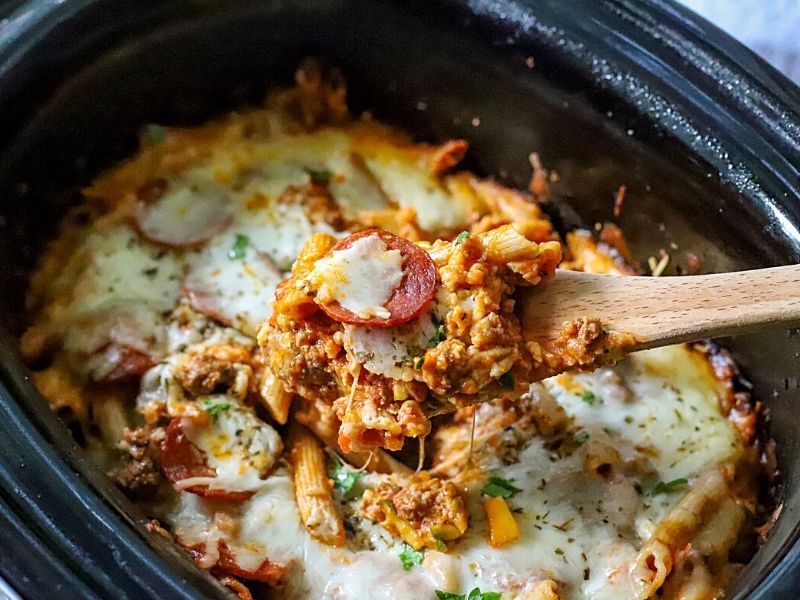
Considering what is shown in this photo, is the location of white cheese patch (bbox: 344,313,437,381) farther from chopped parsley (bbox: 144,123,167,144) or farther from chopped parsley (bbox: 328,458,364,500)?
chopped parsley (bbox: 144,123,167,144)

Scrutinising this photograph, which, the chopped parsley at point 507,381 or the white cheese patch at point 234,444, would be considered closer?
the chopped parsley at point 507,381

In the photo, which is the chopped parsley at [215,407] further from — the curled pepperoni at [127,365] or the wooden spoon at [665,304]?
the wooden spoon at [665,304]

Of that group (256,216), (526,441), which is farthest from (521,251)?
(256,216)

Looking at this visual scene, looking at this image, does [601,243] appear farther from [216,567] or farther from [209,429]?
[216,567]

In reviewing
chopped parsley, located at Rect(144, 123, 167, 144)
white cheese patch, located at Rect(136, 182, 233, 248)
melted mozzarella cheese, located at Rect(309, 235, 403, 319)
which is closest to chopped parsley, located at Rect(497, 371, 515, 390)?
melted mozzarella cheese, located at Rect(309, 235, 403, 319)

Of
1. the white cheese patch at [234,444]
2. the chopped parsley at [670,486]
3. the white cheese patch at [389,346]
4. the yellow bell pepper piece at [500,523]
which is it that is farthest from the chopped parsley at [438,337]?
the chopped parsley at [670,486]
